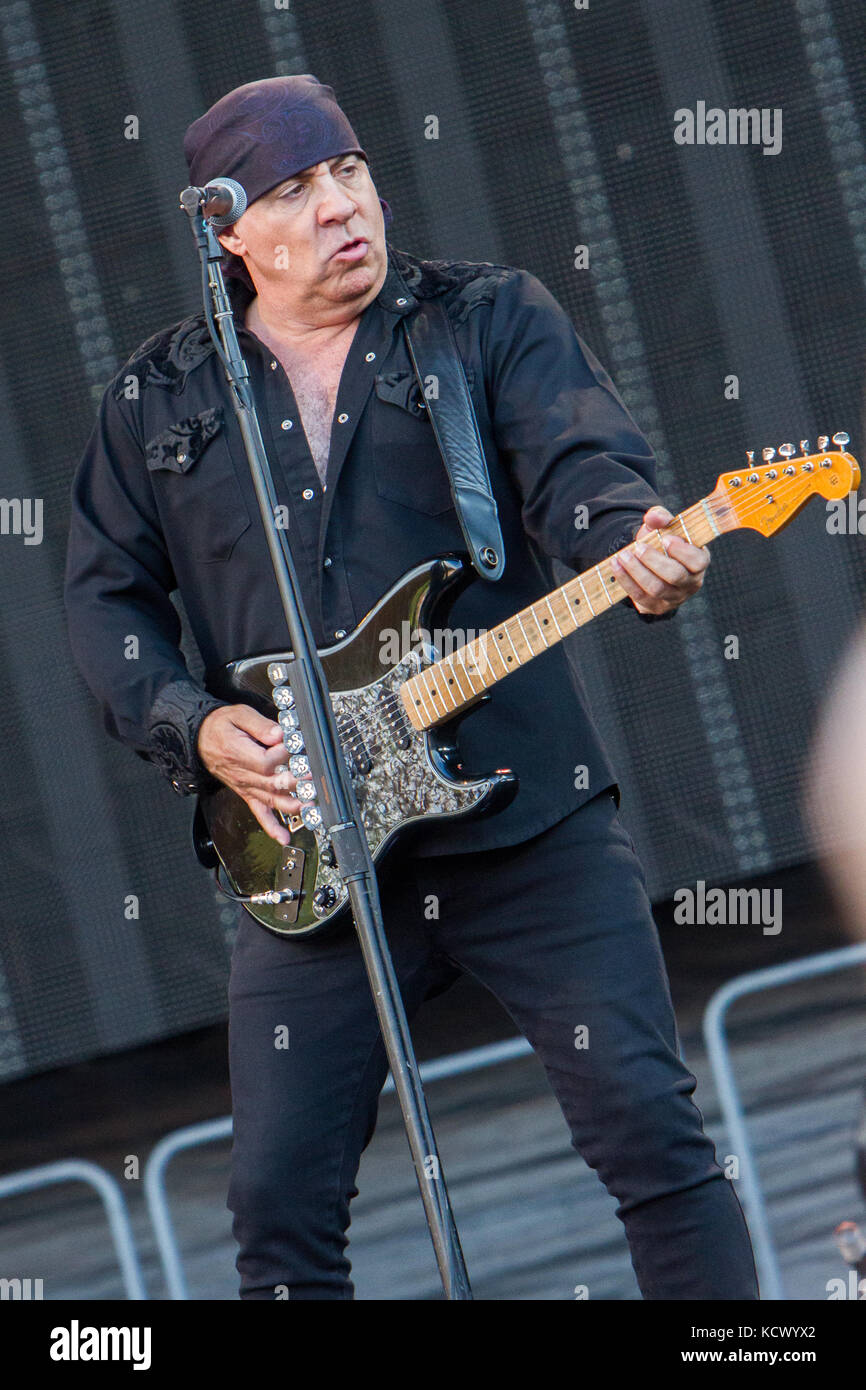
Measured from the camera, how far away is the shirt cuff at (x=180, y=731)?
220cm

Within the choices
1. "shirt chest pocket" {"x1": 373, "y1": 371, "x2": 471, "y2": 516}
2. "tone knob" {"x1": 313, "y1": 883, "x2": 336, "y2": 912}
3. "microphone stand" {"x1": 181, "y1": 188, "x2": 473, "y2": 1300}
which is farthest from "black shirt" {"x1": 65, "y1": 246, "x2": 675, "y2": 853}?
"microphone stand" {"x1": 181, "y1": 188, "x2": 473, "y2": 1300}

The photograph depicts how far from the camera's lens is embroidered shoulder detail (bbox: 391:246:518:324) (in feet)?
7.39

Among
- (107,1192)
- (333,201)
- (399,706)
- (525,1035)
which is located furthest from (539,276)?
(107,1192)

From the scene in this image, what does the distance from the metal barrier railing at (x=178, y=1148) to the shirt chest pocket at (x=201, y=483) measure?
1.18 m

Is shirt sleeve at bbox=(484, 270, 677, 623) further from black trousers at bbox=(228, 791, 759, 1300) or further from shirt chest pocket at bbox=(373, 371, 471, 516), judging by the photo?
black trousers at bbox=(228, 791, 759, 1300)

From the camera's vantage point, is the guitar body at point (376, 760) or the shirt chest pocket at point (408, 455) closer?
the guitar body at point (376, 760)

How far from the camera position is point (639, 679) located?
Answer: 3170mm

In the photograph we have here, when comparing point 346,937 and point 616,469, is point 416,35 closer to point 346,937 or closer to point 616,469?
point 616,469

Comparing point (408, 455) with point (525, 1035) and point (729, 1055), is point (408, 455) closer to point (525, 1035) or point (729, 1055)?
point (525, 1035)

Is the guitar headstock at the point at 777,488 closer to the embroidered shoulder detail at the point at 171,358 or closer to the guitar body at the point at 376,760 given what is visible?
the guitar body at the point at 376,760

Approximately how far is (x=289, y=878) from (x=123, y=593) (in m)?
0.51

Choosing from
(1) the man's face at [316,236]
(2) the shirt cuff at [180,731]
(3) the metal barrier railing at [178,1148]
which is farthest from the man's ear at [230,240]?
(3) the metal barrier railing at [178,1148]
